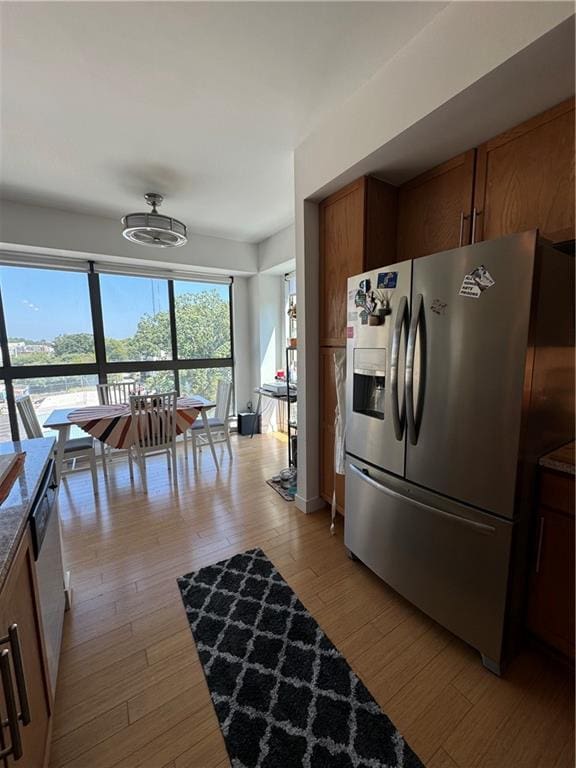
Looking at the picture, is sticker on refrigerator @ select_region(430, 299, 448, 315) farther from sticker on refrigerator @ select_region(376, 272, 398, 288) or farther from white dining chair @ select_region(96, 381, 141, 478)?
white dining chair @ select_region(96, 381, 141, 478)

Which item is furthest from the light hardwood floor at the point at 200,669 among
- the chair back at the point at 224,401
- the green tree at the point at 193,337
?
the green tree at the point at 193,337

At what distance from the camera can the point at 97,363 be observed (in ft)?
12.6

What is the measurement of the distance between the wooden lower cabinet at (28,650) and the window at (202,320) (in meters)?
3.66

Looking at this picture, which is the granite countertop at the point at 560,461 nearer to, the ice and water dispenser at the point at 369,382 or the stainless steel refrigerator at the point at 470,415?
the stainless steel refrigerator at the point at 470,415

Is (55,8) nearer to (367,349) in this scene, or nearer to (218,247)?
(367,349)

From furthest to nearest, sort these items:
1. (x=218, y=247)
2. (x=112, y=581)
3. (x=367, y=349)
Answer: (x=218, y=247) < (x=112, y=581) < (x=367, y=349)

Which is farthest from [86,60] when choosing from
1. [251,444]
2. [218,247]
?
[251,444]

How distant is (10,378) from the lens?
11.1 ft

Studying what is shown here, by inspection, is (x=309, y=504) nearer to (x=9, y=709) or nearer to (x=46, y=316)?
(x=9, y=709)

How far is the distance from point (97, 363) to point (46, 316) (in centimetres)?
70

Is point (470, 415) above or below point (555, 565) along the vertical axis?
above

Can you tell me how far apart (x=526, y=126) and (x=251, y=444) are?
12.6 feet

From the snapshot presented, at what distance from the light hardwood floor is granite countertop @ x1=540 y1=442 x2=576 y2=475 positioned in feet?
2.86

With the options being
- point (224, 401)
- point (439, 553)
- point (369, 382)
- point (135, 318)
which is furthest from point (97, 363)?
point (439, 553)
